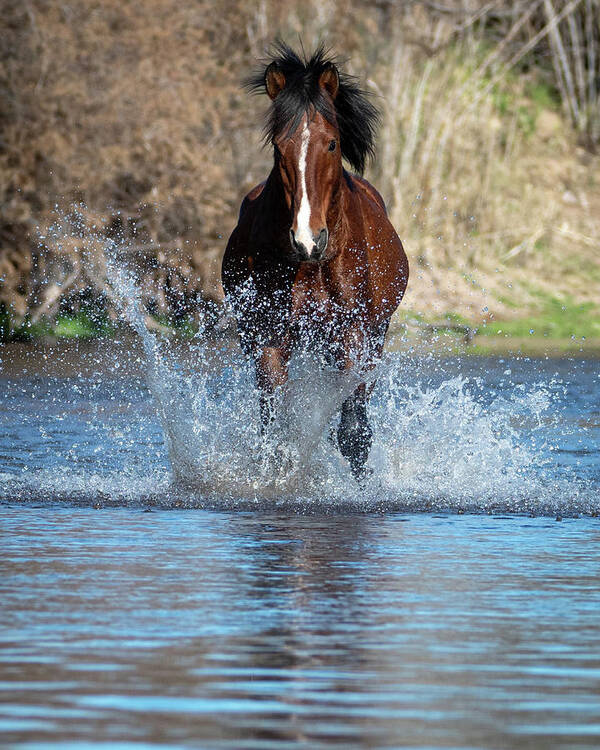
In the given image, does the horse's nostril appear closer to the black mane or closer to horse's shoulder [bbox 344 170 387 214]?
the black mane

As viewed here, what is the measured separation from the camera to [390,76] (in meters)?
19.0

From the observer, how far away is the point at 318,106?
7.52 m

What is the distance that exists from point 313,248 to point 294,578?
2.05m

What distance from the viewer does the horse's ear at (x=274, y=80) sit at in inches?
301

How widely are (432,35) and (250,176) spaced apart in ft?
10.4

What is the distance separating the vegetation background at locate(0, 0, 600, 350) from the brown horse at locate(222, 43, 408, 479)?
777cm

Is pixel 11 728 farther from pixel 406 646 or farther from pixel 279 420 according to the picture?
pixel 279 420

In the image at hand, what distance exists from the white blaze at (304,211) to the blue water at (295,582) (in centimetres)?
115

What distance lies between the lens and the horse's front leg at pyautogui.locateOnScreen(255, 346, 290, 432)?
7.98 metres

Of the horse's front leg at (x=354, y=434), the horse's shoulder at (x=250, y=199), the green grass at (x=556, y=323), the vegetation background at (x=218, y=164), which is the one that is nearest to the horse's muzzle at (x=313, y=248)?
the horse's front leg at (x=354, y=434)

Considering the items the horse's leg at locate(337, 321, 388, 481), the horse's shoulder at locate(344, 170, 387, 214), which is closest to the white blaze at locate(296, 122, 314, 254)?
the horse's shoulder at locate(344, 170, 387, 214)

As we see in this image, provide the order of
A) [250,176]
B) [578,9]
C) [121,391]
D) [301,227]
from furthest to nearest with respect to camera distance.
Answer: [578,9] < [250,176] < [121,391] < [301,227]

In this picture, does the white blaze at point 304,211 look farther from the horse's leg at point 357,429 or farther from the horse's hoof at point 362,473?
the horse's hoof at point 362,473

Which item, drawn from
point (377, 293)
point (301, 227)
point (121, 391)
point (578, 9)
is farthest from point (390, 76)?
point (301, 227)
